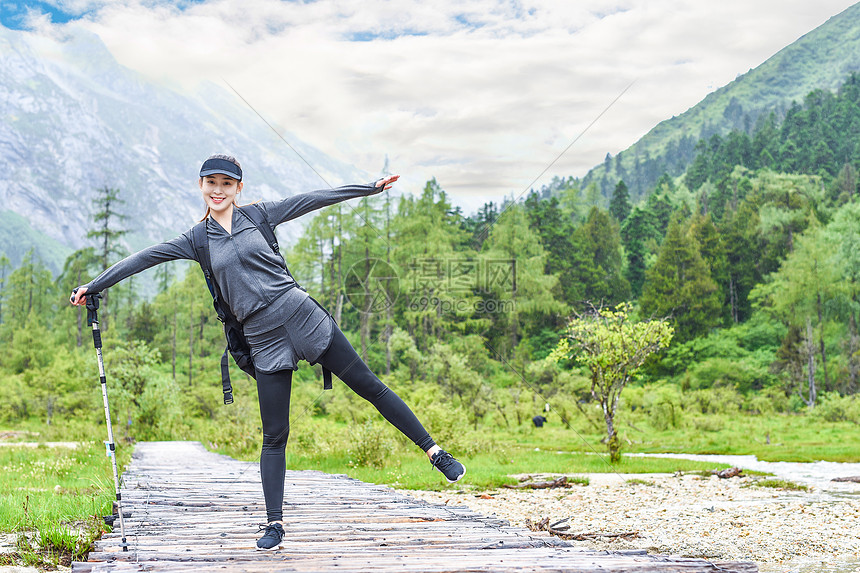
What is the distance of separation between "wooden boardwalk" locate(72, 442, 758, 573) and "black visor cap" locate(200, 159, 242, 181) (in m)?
1.99

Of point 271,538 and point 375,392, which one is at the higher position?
point 375,392

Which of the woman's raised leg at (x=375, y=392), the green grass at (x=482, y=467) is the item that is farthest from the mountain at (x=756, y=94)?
the woman's raised leg at (x=375, y=392)

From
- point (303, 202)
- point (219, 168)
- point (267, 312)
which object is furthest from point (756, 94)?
point (267, 312)

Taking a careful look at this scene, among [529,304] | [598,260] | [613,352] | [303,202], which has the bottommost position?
[613,352]

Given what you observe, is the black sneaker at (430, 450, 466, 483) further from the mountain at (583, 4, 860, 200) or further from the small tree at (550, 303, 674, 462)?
the mountain at (583, 4, 860, 200)

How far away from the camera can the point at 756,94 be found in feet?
507

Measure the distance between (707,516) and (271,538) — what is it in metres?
6.09

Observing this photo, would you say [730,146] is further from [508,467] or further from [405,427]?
[405,427]

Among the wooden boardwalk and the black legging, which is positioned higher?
the black legging

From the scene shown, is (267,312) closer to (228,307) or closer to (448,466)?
(228,307)

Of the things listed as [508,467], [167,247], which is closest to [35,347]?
[508,467]

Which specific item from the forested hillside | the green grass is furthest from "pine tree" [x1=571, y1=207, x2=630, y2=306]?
the green grass

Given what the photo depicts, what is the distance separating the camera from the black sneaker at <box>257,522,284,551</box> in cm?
330

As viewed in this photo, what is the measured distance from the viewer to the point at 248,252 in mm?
3480
